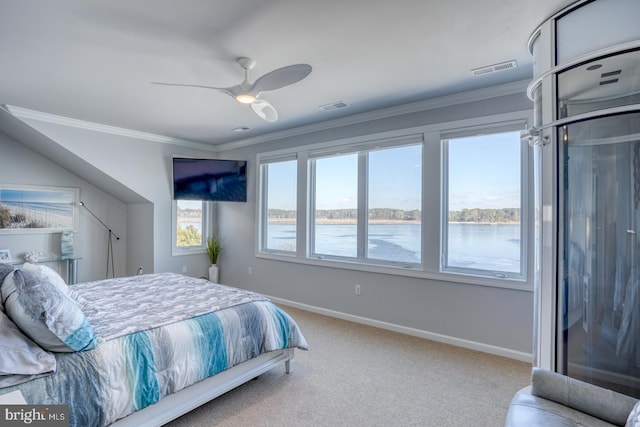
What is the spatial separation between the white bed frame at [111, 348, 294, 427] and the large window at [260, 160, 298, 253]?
2.37 meters

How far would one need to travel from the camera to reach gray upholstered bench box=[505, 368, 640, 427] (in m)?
1.41

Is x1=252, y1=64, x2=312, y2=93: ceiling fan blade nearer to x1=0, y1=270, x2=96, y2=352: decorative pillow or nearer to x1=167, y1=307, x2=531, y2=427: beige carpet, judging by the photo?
x1=0, y1=270, x2=96, y2=352: decorative pillow

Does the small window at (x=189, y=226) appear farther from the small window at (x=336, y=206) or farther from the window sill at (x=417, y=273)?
the small window at (x=336, y=206)

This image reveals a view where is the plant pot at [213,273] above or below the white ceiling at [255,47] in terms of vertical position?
below

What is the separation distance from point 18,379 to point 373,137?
12.2 feet

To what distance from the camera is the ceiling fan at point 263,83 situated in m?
2.14

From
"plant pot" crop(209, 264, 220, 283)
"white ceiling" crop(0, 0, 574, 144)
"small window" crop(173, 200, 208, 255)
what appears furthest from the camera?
"plant pot" crop(209, 264, 220, 283)

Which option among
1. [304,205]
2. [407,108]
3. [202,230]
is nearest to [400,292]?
[304,205]

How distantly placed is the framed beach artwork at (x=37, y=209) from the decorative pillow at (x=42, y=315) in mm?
3804

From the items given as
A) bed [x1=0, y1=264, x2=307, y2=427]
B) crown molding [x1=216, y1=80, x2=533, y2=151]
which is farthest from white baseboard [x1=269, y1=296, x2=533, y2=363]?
crown molding [x1=216, y1=80, x2=533, y2=151]

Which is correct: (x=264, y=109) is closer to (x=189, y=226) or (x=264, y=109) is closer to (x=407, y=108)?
(x=407, y=108)

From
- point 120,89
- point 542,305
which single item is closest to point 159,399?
point 542,305

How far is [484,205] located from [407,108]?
1386 mm

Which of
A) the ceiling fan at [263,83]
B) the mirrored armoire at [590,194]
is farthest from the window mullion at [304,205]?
the mirrored armoire at [590,194]
